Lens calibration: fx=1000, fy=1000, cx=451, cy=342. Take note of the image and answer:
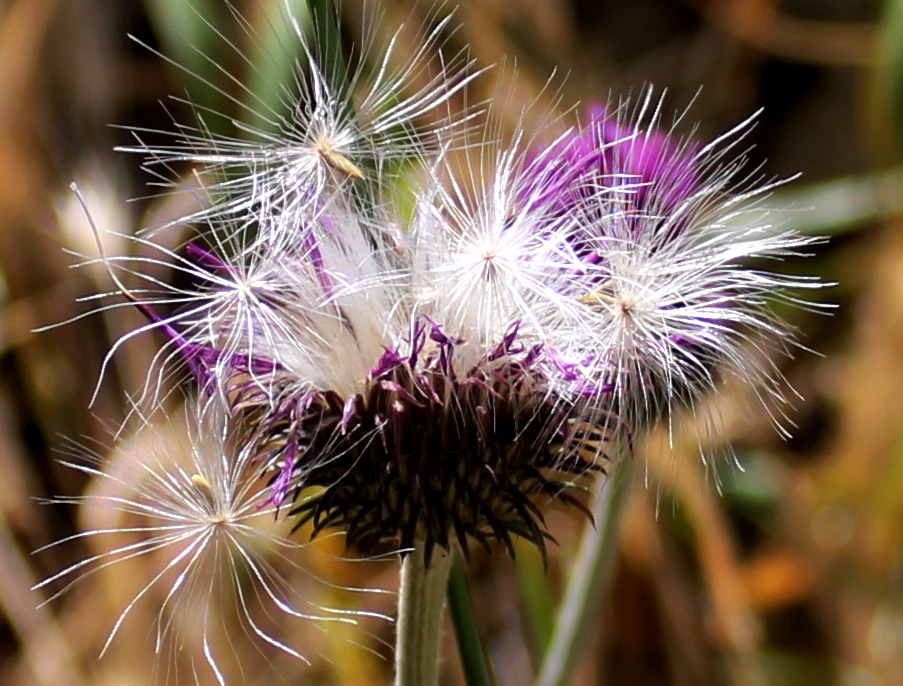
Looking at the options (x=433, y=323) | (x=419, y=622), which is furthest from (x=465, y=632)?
(x=433, y=323)

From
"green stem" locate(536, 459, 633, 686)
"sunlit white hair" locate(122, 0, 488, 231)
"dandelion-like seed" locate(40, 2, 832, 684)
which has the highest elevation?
"sunlit white hair" locate(122, 0, 488, 231)

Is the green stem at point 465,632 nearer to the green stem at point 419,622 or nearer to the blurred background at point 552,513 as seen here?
the green stem at point 419,622

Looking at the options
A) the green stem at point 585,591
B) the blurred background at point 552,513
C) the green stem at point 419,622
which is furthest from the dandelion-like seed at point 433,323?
the blurred background at point 552,513

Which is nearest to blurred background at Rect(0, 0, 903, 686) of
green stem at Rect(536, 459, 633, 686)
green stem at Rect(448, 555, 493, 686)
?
green stem at Rect(536, 459, 633, 686)

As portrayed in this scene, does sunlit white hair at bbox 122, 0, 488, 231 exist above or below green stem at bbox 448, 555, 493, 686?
above

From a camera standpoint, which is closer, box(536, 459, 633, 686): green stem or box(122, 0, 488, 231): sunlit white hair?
box(122, 0, 488, 231): sunlit white hair

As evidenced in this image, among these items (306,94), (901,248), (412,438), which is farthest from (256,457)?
(901,248)

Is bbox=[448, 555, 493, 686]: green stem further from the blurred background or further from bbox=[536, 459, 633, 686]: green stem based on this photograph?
the blurred background
